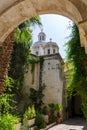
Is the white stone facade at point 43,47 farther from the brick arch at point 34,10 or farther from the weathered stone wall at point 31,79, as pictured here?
the brick arch at point 34,10

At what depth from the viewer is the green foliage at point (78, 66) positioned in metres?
3.39

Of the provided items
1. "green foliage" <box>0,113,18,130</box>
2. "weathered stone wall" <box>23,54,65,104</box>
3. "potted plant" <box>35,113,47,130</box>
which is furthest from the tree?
"green foliage" <box>0,113,18,130</box>

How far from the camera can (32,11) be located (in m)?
2.15

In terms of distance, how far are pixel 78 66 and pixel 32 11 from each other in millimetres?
1677

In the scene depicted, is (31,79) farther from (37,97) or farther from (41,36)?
(41,36)

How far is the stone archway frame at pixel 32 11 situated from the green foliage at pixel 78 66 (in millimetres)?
1308

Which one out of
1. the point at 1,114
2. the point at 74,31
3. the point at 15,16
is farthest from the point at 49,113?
the point at 15,16

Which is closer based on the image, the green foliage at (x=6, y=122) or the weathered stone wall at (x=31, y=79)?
the green foliage at (x=6, y=122)

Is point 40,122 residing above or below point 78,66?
below

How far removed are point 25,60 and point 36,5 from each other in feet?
47.6

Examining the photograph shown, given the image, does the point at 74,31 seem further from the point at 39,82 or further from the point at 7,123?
the point at 39,82

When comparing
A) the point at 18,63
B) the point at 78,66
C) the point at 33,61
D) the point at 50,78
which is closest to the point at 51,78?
the point at 50,78

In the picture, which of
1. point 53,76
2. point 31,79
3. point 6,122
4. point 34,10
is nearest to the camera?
point 34,10

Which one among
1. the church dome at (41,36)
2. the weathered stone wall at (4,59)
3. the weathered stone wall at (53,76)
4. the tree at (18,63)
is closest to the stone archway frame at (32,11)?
the weathered stone wall at (4,59)
